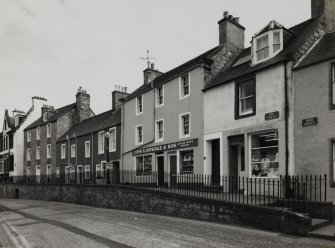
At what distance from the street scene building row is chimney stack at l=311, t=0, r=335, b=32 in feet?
0.17

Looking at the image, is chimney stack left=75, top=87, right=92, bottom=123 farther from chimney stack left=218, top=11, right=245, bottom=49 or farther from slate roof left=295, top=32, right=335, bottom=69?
slate roof left=295, top=32, right=335, bottom=69

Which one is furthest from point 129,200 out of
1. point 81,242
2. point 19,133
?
point 19,133

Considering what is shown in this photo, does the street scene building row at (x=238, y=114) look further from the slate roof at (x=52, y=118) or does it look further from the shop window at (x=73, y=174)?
the slate roof at (x=52, y=118)

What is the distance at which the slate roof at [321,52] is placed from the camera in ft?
47.2

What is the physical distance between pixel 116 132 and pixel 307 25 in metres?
17.9

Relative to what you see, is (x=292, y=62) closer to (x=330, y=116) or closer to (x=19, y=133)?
(x=330, y=116)

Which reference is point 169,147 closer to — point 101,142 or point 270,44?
point 270,44

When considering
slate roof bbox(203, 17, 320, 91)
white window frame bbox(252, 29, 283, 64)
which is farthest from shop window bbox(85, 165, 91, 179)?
white window frame bbox(252, 29, 283, 64)

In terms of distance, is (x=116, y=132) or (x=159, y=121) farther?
(x=116, y=132)

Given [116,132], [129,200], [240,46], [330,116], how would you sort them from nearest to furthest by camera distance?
[330,116]
[129,200]
[240,46]
[116,132]

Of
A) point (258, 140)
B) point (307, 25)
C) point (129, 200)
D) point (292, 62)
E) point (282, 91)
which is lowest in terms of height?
point (129, 200)

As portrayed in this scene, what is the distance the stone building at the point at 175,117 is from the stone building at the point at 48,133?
16113 millimetres

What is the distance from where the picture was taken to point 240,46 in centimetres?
2350

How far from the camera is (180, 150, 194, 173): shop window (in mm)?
21719
